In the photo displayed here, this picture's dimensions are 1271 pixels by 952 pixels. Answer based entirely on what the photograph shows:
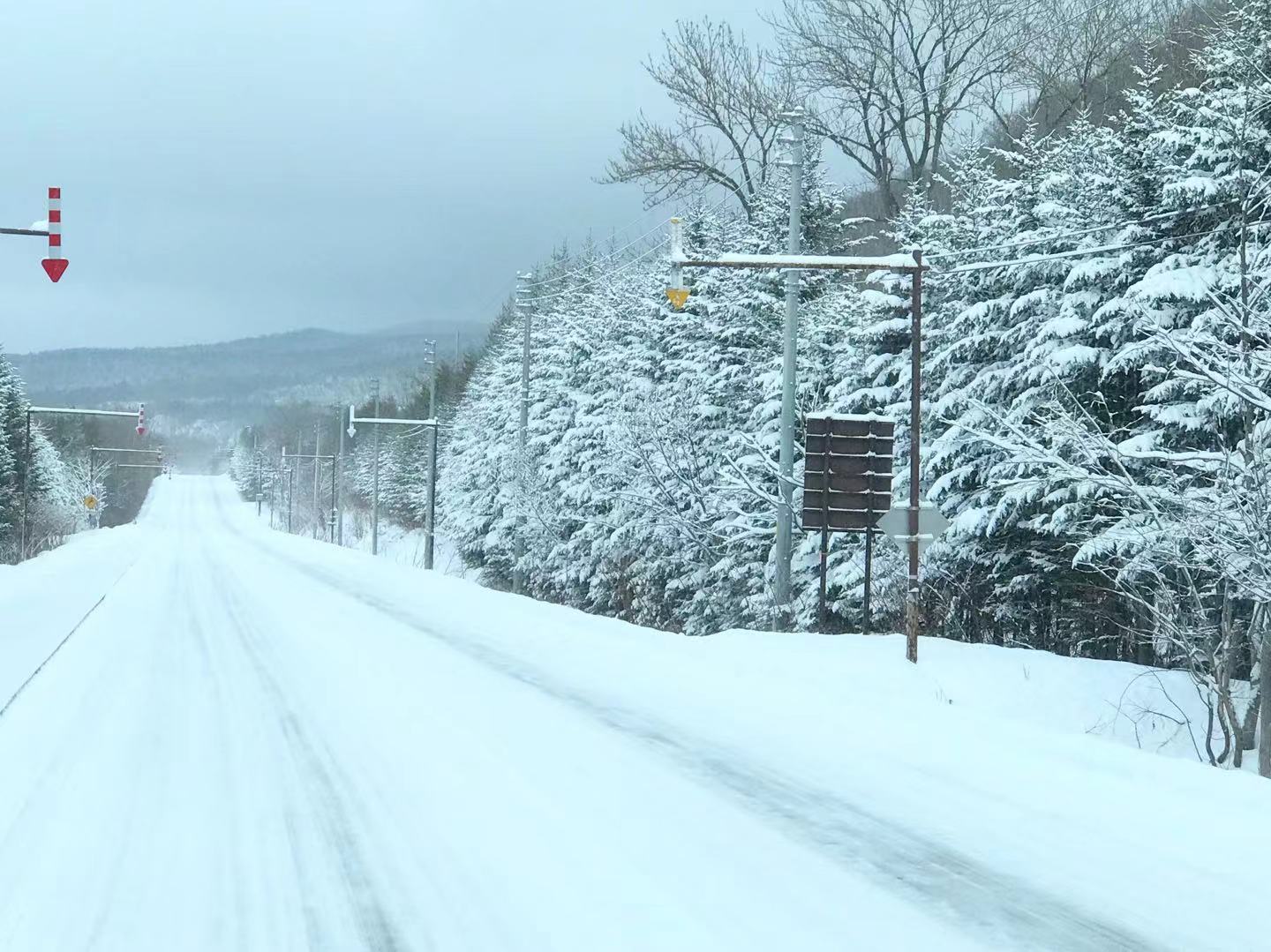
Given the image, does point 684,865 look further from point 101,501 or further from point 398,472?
point 101,501

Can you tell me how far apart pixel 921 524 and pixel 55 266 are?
1196 cm

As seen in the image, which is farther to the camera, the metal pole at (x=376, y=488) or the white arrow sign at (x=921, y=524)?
the metal pole at (x=376, y=488)

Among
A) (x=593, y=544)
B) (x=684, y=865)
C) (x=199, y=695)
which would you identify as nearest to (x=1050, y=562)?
(x=199, y=695)

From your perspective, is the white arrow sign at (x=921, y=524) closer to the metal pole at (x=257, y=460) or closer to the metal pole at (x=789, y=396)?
the metal pole at (x=789, y=396)

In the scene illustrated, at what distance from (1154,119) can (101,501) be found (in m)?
118

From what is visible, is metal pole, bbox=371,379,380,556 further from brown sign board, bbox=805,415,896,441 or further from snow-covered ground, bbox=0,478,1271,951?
snow-covered ground, bbox=0,478,1271,951

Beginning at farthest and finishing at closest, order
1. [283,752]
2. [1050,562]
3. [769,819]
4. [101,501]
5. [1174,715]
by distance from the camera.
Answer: [101,501] < [1050,562] < [1174,715] < [283,752] < [769,819]

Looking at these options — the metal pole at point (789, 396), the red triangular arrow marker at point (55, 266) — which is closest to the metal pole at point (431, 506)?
the metal pole at point (789, 396)

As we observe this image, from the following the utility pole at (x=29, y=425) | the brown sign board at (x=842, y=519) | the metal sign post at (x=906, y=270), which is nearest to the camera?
the metal sign post at (x=906, y=270)

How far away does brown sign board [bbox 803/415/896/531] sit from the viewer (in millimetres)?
17156

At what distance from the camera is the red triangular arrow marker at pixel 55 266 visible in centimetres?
1559

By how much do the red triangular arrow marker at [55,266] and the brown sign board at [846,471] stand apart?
419 inches

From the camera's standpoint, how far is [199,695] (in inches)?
400

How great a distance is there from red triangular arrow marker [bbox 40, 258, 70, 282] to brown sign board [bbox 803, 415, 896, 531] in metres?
10.6
